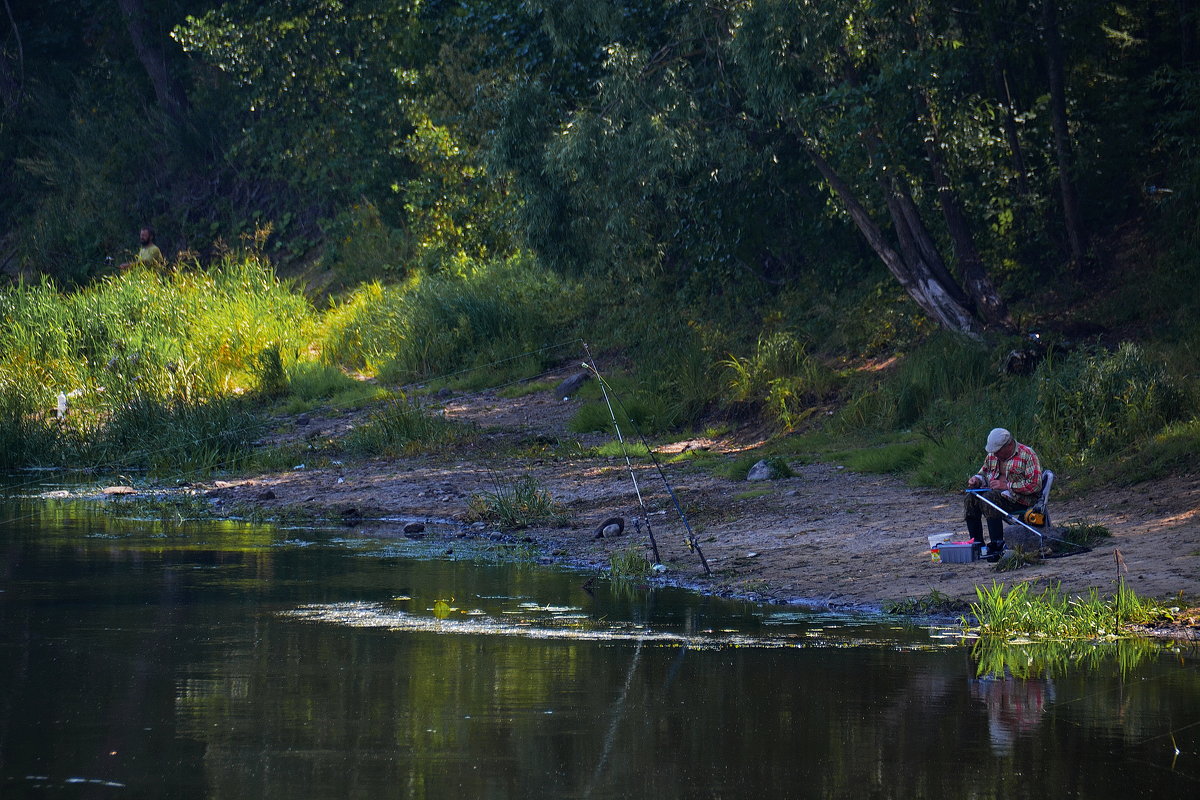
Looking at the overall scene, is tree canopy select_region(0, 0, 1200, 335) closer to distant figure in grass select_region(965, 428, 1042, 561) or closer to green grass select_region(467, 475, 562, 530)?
green grass select_region(467, 475, 562, 530)

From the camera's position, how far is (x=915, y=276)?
1648 cm

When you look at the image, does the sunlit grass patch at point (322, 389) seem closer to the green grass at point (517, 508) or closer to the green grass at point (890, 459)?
the green grass at point (517, 508)

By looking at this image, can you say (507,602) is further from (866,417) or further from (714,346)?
(714,346)

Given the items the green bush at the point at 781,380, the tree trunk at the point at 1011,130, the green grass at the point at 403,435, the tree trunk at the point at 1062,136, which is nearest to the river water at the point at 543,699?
the green grass at the point at 403,435

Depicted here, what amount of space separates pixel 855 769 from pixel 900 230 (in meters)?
11.1

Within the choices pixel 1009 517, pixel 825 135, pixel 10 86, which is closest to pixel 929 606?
pixel 1009 517

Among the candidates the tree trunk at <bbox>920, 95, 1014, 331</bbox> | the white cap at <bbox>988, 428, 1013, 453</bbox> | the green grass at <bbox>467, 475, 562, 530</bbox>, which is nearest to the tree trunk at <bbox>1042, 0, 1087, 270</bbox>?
the tree trunk at <bbox>920, 95, 1014, 331</bbox>

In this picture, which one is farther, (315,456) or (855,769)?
(315,456)

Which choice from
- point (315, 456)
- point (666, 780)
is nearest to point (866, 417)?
point (315, 456)

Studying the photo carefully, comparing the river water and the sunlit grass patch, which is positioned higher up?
the sunlit grass patch

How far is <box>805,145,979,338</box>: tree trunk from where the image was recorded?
1619 cm

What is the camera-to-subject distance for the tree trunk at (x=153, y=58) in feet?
106

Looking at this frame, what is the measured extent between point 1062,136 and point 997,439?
767 cm

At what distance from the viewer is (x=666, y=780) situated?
19.5ft
